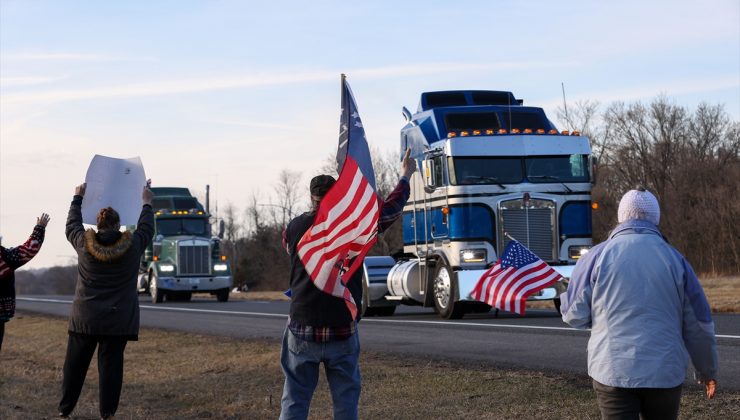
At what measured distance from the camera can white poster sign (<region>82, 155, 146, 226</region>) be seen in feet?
34.2

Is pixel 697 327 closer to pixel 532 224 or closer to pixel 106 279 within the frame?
pixel 106 279

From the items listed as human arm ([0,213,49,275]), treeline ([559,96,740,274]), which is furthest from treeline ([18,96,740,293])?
human arm ([0,213,49,275])

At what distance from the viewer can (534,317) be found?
24.3 m

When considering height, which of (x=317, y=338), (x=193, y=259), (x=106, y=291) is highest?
(x=193, y=259)

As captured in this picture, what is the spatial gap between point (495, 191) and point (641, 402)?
660 inches

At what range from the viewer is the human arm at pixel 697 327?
582 centimetres

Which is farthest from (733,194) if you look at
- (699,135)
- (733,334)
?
(733,334)

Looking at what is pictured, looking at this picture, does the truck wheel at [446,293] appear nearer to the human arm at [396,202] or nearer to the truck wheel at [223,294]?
the human arm at [396,202]

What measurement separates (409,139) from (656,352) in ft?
61.7

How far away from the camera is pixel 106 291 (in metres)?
10.1

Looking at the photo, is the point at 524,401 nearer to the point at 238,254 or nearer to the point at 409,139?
the point at 409,139

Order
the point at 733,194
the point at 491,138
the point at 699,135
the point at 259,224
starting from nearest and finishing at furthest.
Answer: the point at 491,138 → the point at 733,194 → the point at 699,135 → the point at 259,224

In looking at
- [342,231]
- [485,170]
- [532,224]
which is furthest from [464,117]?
[342,231]

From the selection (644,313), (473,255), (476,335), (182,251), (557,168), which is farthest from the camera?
(182,251)
